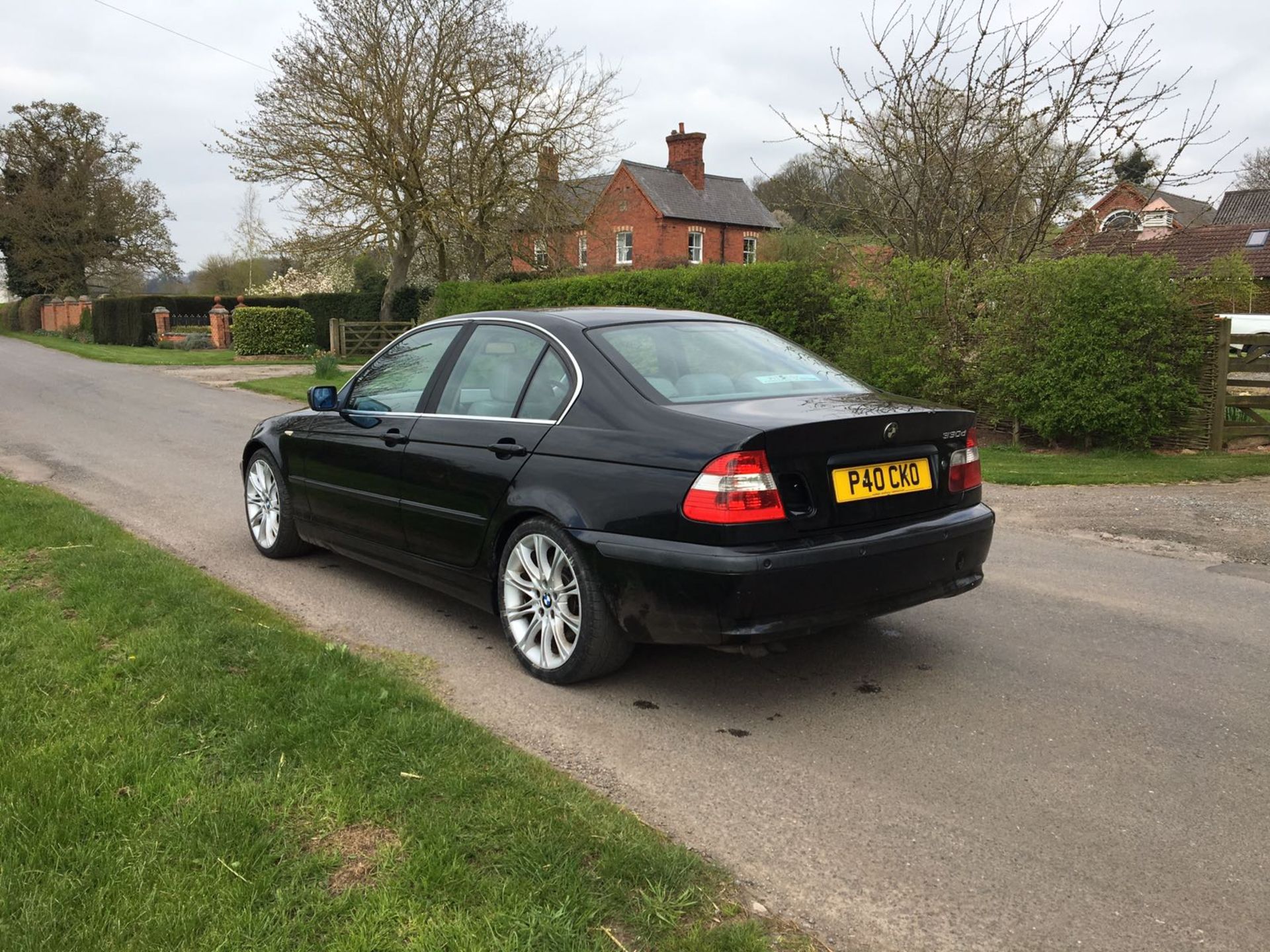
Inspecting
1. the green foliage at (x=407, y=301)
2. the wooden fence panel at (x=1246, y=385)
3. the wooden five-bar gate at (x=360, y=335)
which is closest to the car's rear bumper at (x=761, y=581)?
the wooden fence panel at (x=1246, y=385)

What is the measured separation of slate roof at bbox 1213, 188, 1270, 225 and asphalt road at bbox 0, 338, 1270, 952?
5263 cm

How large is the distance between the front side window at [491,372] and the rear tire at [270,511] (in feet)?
5.88

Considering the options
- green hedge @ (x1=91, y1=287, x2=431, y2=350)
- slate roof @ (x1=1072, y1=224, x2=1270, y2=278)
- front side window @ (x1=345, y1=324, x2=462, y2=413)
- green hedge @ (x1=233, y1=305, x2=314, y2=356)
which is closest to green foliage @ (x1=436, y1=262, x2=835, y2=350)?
front side window @ (x1=345, y1=324, x2=462, y2=413)

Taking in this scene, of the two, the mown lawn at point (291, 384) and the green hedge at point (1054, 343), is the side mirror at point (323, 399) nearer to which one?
the green hedge at point (1054, 343)

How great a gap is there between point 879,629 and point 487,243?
961 inches

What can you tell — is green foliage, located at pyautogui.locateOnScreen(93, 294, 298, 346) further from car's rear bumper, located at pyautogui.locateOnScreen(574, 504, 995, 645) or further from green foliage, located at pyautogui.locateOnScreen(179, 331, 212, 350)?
car's rear bumper, located at pyautogui.locateOnScreen(574, 504, 995, 645)

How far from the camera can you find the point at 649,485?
3.76 metres

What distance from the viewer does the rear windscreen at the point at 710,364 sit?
4223 mm

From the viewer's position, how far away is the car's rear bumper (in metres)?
3.57

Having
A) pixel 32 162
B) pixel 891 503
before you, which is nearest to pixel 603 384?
pixel 891 503

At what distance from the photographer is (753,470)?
11.8ft

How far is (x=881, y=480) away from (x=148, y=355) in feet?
99.7

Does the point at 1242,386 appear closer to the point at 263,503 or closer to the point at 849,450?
the point at 849,450

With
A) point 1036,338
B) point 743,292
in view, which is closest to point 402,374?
point 1036,338
